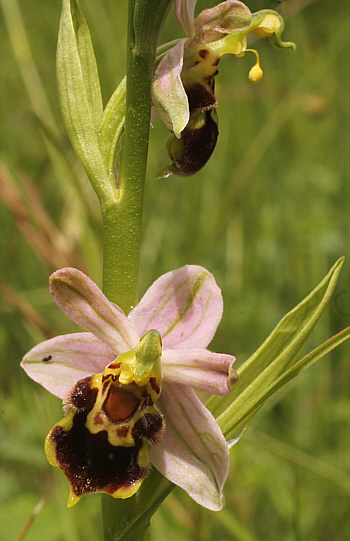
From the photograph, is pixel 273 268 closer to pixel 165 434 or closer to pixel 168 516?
pixel 168 516

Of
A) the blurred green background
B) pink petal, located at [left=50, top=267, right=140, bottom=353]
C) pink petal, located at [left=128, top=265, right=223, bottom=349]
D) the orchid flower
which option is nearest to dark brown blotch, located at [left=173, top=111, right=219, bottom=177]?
the orchid flower

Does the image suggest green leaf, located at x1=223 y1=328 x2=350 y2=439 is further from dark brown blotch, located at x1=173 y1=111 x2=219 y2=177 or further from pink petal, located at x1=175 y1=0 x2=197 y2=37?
pink petal, located at x1=175 y1=0 x2=197 y2=37

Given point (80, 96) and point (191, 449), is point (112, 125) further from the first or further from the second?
point (191, 449)

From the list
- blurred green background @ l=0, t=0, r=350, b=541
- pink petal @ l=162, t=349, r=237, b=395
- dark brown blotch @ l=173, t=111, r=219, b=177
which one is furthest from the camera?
blurred green background @ l=0, t=0, r=350, b=541

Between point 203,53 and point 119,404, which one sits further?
point 203,53

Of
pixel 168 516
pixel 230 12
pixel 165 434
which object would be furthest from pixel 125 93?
pixel 168 516

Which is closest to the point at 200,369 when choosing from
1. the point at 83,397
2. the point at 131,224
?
the point at 83,397
